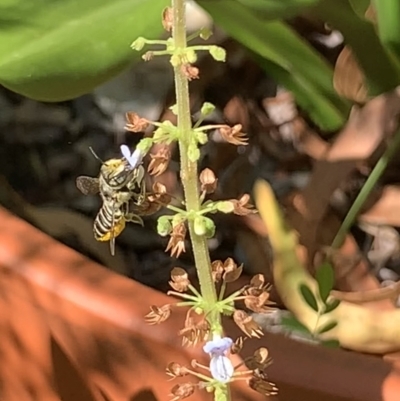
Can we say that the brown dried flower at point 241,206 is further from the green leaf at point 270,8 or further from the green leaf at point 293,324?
the green leaf at point 293,324

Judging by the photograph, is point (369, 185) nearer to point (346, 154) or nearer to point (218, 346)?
point (346, 154)

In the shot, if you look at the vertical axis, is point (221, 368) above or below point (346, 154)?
below

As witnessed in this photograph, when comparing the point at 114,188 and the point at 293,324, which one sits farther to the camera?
the point at 293,324

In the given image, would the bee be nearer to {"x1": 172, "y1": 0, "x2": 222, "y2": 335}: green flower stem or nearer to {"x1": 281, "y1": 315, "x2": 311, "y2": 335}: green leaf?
{"x1": 172, "y1": 0, "x2": 222, "y2": 335}: green flower stem

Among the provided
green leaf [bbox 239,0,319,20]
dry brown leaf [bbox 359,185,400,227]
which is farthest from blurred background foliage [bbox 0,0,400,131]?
dry brown leaf [bbox 359,185,400,227]

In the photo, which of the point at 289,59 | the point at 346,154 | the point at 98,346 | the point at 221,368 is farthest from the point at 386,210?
the point at 221,368

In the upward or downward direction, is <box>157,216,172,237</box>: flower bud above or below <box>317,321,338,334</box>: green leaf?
above

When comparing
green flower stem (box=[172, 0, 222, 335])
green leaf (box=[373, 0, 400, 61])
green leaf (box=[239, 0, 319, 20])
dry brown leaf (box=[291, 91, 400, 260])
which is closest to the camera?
green flower stem (box=[172, 0, 222, 335])

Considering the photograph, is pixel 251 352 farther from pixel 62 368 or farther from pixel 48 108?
pixel 48 108
